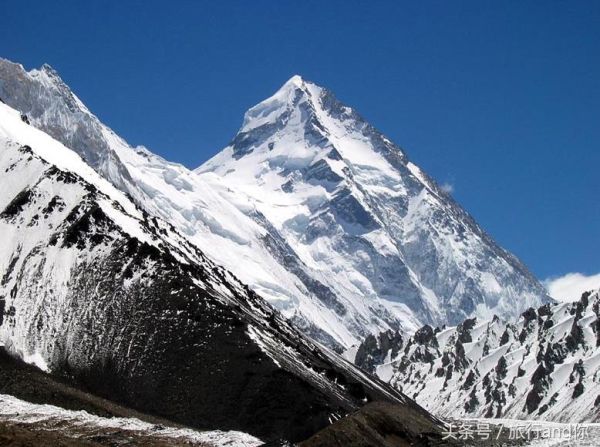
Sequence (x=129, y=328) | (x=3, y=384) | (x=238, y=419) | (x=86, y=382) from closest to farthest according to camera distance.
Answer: (x=3, y=384) → (x=238, y=419) → (x=86, y=382) → (x=129, y=328)

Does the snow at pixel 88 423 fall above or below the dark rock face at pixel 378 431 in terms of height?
below

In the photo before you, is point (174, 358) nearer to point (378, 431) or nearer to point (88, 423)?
point (88, 423)

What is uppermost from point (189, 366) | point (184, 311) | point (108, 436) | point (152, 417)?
point (184, 311)

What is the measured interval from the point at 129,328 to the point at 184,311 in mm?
10712

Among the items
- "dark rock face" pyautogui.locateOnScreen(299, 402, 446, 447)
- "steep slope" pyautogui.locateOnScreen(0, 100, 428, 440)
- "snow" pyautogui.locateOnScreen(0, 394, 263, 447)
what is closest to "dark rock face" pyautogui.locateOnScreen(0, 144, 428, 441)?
"steep slope" pyautogui.locateOnScreen(0, 100, 428, 440)

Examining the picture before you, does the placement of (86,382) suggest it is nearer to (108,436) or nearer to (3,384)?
(3,384)

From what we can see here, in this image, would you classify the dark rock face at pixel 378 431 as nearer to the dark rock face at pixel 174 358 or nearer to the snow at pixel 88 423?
the snow at pixel 88 423

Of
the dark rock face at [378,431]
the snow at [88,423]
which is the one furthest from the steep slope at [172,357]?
the snow at [88,423]

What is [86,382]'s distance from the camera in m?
177

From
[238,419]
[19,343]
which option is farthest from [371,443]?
[19,343]

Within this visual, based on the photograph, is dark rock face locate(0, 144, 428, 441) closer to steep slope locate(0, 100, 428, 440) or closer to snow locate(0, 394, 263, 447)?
steep slope locate(0, 100, 428, 440)

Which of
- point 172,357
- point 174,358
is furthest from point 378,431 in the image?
point 172,357

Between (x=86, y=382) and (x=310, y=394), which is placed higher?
(x=310, y=394)

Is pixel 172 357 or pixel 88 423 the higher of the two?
pixel 172 357
